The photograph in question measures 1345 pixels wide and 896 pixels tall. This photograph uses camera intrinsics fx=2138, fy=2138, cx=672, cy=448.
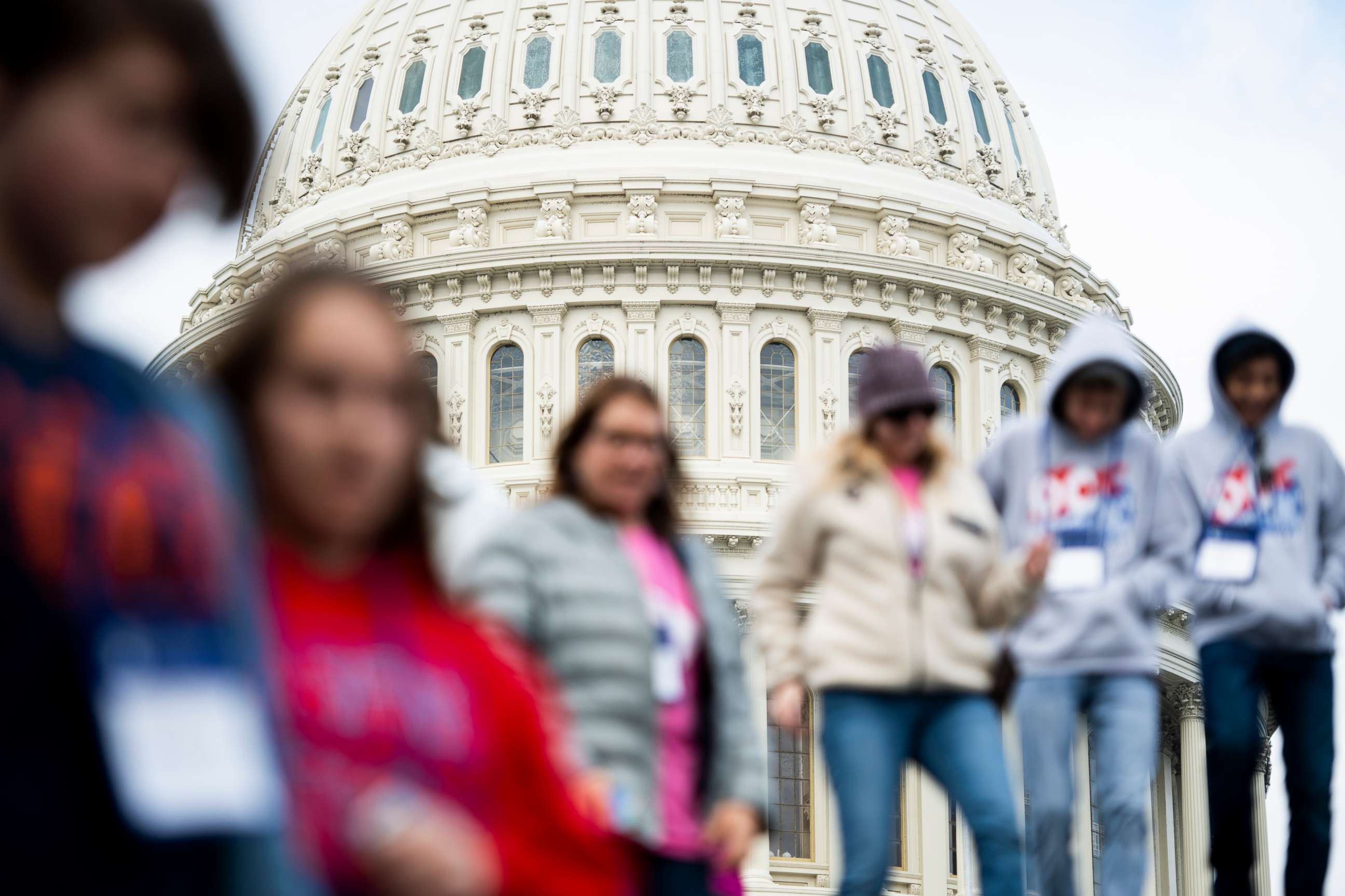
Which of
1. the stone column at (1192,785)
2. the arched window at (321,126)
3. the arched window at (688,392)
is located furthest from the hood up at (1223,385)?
the arched window at (321,126)

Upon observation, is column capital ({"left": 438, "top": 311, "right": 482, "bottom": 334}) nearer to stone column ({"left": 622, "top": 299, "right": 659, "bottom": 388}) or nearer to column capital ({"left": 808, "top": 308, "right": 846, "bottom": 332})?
stone column ({"left": 622, "top": 299, "right": 659, "bottom": 388})

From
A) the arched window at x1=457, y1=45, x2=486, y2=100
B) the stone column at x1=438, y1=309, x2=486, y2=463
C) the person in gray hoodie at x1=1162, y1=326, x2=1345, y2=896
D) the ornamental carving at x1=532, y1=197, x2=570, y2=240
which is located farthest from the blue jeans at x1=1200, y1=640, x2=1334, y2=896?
the arched window at x1=457, y1=45, x2=486, y2=100

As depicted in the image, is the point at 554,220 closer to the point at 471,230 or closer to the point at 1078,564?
the point at 471,230

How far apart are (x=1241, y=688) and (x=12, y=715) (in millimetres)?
7062

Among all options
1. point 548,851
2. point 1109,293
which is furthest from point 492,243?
point 548,851

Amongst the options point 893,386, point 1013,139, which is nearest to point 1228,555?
point 893,386

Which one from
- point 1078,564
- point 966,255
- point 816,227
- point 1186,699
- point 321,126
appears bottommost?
point 1186,699

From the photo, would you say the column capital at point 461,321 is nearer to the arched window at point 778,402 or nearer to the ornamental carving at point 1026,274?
the arched window at point 778,402

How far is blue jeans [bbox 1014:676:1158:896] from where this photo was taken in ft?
25.8

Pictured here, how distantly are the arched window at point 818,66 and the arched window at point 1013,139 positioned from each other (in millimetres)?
5862

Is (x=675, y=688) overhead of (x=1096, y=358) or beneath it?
beneath

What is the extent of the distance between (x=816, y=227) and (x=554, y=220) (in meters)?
5.76

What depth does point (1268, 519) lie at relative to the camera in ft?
28.3

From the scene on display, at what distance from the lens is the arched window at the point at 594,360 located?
4647cm
